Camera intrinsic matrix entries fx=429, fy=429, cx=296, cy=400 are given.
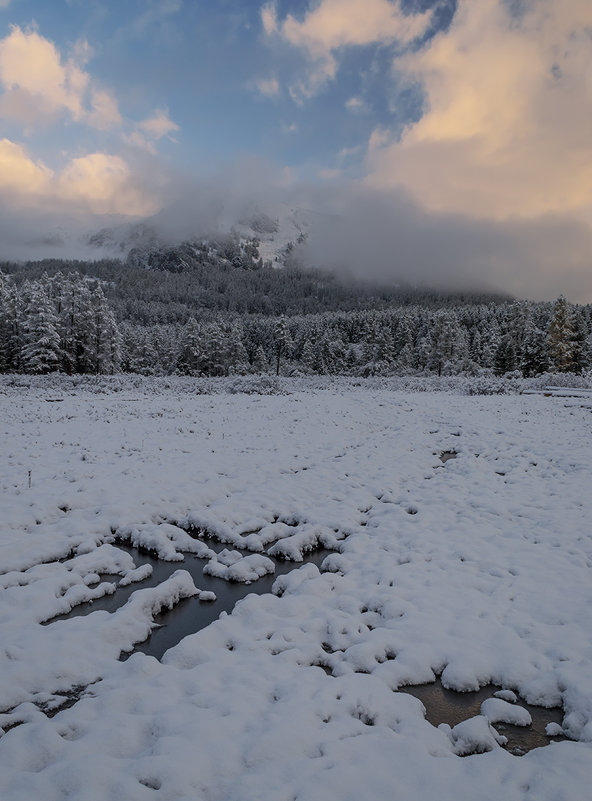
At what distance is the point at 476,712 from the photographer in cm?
461

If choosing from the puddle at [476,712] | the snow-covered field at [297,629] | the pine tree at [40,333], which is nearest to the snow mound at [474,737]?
the snow-covered field at [297,629]

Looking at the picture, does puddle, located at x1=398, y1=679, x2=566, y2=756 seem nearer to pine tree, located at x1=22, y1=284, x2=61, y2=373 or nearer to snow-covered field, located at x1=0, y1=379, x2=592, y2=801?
snow-covered field, located at x1=0, y1=379, x2=592, y2=801

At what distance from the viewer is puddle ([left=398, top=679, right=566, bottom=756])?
13.9ft

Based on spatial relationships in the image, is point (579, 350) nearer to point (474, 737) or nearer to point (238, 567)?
point (238, 567)

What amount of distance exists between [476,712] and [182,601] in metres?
4.14

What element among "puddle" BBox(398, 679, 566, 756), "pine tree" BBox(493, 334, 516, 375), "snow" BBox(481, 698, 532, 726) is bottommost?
"puddle" BBox(398, 679, 566, 756)

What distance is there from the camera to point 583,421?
69.6 feet

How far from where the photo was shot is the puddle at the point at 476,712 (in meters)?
4.25

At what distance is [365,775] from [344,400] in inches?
1068

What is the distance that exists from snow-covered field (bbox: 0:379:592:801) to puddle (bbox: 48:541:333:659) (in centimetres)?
17

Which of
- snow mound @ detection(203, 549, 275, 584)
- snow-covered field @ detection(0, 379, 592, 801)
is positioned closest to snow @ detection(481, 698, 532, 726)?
snow-covered field @ detection(0, 379, 592, 801)

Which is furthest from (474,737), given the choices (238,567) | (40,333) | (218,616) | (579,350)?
(579,350)

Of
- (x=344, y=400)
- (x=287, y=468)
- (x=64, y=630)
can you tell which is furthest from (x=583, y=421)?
(x=64, y=630)

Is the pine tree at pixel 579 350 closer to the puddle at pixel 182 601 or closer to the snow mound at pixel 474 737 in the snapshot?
the puddle at pixel 182 601
